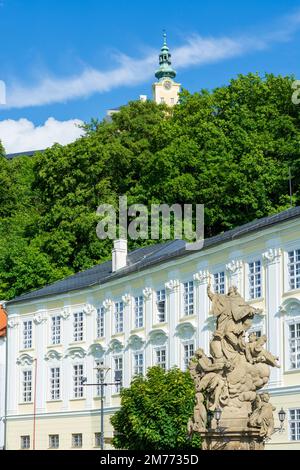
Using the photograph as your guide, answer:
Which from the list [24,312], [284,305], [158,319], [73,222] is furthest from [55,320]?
[284,305]

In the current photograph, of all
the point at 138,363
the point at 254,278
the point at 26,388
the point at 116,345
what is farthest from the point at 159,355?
the point at 26,388

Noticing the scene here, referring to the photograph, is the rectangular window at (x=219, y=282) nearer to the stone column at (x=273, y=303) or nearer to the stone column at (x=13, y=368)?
the stone column at (x=273, y=303)

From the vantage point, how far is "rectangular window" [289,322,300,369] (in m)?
44.8

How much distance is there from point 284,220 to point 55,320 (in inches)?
820

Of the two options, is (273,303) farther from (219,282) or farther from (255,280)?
(219,282)

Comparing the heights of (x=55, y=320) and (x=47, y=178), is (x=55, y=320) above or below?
below

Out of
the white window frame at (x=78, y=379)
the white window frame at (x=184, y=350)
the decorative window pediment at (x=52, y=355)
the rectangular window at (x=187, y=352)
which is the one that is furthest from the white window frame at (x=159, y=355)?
the decorative window pediment at (x=52, y=355)

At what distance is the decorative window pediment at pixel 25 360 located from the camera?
207ft

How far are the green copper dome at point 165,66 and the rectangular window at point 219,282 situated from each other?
134727 mm

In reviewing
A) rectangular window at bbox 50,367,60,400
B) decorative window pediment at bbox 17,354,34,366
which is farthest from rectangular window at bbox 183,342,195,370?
decorative window pediment at bbox 17,354,34,366

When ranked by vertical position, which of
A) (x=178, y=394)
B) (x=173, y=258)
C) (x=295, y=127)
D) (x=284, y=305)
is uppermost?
(x=295, y=127)

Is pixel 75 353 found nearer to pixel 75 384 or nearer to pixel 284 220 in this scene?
pixel 75 384

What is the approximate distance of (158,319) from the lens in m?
55.3

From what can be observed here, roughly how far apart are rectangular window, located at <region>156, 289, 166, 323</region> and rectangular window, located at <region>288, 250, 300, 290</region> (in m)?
10.4
